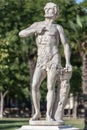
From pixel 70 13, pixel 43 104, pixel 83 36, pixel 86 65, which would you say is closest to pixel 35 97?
pixel 86 65

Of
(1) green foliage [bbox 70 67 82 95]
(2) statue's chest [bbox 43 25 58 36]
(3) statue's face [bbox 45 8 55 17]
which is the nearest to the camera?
(2) statue's chest [bbox 43 25 58 36]

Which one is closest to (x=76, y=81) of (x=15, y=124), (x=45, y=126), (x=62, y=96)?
(x=15, y=124)

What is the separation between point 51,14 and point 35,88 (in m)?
1.90

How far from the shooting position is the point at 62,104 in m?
13.4

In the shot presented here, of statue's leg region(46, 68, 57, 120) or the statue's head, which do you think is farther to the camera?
the statue's head

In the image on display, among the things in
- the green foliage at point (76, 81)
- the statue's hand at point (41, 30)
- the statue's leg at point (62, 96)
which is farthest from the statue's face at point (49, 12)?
the green foliage at point (76, 81)

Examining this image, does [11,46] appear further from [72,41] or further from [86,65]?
[86,65]

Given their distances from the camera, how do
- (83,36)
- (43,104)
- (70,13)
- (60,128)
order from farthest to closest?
(43,104) → (70,13) → (83,36) → (60,128)

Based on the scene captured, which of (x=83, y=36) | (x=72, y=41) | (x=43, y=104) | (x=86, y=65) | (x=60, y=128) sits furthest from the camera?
(x=43, y=104)

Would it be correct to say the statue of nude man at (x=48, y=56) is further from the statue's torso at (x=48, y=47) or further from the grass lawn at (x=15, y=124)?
the grass lawn at (x=15, y=124)

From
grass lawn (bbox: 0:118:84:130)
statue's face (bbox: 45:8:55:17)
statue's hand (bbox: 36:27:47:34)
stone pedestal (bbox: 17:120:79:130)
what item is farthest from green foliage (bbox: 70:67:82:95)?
stone pedestal (bbox: 17:120:79:130)

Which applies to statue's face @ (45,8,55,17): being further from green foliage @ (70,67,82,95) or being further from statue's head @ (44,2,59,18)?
green foliage @ (70,67,82,95)

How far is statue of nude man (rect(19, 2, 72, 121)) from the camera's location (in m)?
13.2

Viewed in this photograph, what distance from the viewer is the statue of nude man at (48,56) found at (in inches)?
521
